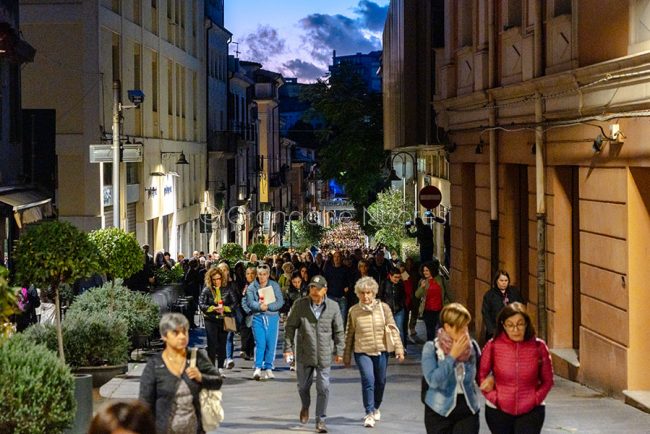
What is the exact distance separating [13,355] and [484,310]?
25.0 feet

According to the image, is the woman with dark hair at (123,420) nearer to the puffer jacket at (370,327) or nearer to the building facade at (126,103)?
the puffer jacket at (370,327)

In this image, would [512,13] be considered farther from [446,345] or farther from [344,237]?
[344,237]

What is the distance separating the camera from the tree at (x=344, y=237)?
254 ft

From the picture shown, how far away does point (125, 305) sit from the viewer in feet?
64.0

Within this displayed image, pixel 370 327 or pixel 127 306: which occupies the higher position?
pixel 370 327

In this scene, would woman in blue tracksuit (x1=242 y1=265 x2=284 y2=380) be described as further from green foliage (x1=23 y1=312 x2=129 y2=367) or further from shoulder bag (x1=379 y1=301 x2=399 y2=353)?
shoulder bag (x1=379 y1=301 x2=399 y2=353)

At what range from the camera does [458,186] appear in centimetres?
2841

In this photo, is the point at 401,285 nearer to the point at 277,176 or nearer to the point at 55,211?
the point at 55,211

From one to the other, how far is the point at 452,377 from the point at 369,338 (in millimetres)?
4312

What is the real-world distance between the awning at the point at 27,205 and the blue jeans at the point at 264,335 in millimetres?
8289

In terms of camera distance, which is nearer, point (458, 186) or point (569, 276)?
point (569, 276)

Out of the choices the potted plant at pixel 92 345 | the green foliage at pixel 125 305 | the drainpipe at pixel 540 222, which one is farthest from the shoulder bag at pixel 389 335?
the drainpipe at pixel 540 222

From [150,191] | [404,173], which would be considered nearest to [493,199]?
[404,173]

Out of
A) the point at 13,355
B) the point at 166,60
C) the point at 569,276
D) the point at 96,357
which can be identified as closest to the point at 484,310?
the point at 569,276
